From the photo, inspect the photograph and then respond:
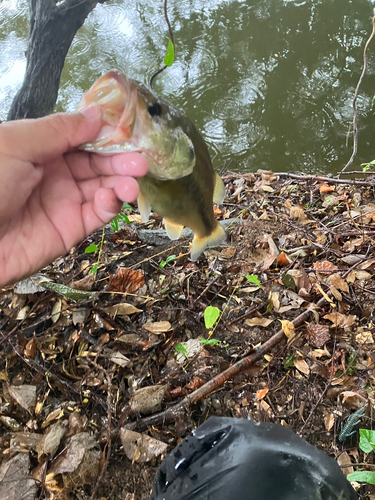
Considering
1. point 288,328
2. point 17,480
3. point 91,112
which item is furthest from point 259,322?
point 91,112

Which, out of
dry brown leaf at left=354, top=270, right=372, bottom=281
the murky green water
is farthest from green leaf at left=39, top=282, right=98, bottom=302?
the murky green water

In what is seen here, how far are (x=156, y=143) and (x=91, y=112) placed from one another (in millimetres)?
277

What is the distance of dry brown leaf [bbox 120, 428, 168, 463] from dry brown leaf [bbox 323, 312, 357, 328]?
144cm

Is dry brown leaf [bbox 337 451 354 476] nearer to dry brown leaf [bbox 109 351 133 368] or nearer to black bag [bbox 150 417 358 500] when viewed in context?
black bag [bbox 150 417 358 500]

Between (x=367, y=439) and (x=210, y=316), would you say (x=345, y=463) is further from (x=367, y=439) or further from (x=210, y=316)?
(x=210, y=316)

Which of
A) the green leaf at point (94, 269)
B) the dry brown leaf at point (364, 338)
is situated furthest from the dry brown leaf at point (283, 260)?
the green leaf at point (94, 269)

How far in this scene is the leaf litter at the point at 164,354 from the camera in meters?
1.90

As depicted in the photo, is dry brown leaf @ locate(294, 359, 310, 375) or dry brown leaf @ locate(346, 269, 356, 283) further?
dry brown leaf @ locate(346, 269, 356, 283)

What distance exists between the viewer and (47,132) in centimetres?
131

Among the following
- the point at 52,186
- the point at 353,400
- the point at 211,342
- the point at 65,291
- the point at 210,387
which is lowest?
the point at 353,400

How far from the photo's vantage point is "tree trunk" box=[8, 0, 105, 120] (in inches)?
161

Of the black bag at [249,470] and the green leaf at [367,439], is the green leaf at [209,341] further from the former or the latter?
the green leaf at [367,439]

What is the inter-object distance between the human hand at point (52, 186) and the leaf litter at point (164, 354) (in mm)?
853

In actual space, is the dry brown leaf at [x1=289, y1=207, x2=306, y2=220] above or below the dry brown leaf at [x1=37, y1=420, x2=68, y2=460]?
below
